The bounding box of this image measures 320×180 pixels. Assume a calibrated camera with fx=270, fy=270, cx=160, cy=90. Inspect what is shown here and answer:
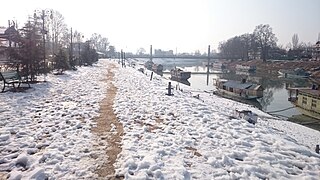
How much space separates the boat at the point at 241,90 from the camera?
1395 inches

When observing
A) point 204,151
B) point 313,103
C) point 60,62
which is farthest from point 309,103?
point 60,62

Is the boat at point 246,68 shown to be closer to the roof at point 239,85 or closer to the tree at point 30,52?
the roof at point 239,85

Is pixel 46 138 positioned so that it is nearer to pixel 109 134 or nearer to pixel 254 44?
pixel 109 134

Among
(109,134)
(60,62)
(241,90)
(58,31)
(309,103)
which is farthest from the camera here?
(58,31)

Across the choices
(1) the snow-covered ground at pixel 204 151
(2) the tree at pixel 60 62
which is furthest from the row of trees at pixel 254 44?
(1) the snow-covered ground at pixel 204 151

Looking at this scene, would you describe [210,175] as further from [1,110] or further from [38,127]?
[1,110]

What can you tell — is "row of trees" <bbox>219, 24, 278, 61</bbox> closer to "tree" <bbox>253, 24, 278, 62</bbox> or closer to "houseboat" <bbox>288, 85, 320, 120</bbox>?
"tree" <bbox>253, 24, 278, 62</bbox>

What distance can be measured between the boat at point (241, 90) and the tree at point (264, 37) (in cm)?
6911

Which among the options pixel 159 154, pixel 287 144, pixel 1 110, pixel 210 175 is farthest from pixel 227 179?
pixel 1 110

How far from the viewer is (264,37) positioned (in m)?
104

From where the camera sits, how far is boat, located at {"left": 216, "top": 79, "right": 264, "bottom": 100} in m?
35.4

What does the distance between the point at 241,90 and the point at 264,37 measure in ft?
248

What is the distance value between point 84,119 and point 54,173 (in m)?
4.09

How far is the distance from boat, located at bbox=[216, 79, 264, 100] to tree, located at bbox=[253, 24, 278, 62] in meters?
69.1
